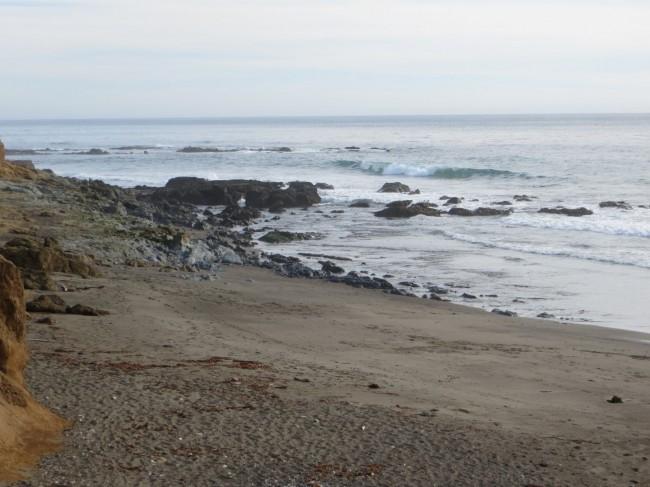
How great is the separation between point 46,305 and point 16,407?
509 cm

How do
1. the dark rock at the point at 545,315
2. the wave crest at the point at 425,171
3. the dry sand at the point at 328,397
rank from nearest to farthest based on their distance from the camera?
the dry sand at the point at 328,397 < the dark rock at the point at 545,315 < the wave crest at the point at 425,171

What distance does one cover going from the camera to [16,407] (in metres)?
7.43

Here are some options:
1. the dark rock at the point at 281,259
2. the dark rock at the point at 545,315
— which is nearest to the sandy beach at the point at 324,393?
the dark rock at the point at 545,315

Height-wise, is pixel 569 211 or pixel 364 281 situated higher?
pixel 364 281

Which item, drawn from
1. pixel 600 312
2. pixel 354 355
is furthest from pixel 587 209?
pixel 354 355

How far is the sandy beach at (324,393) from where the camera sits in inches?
287

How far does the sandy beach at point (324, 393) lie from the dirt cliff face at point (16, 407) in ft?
0.57

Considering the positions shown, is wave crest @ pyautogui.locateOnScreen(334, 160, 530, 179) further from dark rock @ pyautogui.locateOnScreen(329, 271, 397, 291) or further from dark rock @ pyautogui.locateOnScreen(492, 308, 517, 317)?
dark rock @ pyautogui.locateOnScreen(492, 308, 517, 317)

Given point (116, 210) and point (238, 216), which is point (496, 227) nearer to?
point (238, 216)

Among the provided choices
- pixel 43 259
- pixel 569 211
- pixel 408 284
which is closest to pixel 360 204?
pixel 569 211

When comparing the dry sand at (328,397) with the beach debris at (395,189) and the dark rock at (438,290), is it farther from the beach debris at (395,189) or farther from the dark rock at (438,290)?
the beach debris at (395,189)

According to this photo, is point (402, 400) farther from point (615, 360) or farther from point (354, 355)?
point (615, 360)

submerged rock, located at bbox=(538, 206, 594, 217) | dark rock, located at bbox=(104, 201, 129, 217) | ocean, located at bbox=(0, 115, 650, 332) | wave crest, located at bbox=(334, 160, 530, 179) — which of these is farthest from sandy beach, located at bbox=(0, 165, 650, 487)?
wave crest, located at bbox=(334, 160, 530, 179)

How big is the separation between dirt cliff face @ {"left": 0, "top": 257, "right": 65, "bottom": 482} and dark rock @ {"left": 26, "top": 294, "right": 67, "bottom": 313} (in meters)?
4.29
